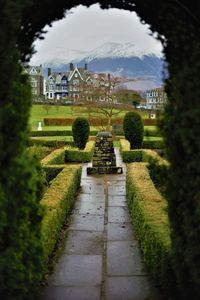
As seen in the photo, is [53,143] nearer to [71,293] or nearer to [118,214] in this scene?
[118,214]

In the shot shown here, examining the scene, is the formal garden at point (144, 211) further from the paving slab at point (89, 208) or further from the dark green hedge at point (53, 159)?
the paving slab at point (89, 208)

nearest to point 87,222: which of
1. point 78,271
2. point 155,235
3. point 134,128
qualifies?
point 78,271

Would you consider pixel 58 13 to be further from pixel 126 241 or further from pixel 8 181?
pixel 126 241

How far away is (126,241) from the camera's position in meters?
8.18

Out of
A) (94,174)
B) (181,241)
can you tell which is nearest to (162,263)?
(181,241)

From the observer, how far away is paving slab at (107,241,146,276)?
651 cm

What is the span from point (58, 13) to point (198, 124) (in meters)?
2.13

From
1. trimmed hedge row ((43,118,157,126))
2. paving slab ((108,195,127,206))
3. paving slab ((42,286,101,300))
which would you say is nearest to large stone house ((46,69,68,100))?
trimmed hedge row ((43,118,157,126))

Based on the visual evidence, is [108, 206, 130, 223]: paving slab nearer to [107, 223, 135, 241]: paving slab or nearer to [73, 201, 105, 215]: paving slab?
[73, 201, 105, 215]: paving slab

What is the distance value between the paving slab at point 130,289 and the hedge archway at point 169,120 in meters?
0.84

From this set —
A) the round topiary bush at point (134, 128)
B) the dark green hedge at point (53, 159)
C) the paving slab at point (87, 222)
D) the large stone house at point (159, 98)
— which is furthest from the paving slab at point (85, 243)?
the round topiary bush at point (134, 128)

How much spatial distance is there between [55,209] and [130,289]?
2.52 meters

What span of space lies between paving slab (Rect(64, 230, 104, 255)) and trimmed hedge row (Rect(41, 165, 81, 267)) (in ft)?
0.88

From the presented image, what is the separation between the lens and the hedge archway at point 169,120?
13.6 ft
